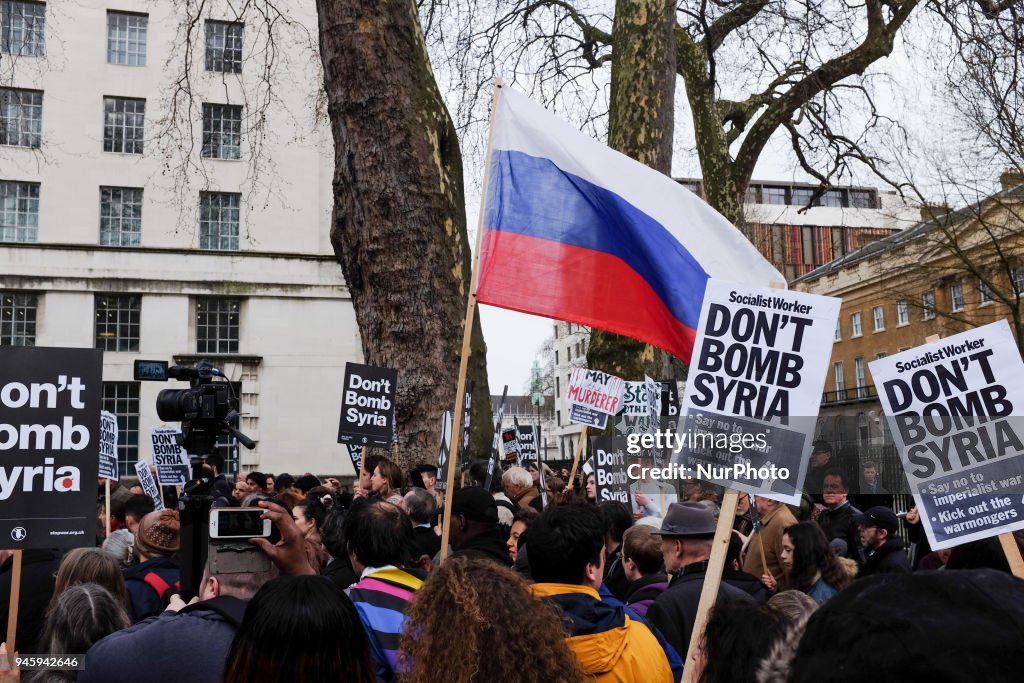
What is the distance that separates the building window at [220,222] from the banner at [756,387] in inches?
1214

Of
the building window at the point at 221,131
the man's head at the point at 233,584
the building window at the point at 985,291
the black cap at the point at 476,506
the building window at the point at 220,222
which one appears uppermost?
the building window at the point at 221,131

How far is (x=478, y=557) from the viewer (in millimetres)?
2793

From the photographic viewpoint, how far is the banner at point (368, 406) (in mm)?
9383

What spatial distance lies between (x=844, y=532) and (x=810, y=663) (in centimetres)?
777

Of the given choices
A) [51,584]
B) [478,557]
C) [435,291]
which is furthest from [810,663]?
[435,291]

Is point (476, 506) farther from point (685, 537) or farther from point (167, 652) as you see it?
point (167, 652)

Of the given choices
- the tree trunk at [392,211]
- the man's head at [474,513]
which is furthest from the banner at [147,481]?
the man's head at [474,513]

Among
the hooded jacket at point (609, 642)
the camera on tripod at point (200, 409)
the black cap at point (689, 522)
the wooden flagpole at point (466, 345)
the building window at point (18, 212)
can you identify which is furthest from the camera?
the building window at point (18, 212)

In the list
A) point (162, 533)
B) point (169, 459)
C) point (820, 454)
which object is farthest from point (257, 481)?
point (162, 533)

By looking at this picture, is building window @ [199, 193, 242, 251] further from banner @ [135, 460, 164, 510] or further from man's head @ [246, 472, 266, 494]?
banner @ [135, 460, 164, 510]

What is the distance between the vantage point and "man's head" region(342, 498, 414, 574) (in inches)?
156

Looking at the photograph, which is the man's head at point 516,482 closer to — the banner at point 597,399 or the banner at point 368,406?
the banner at point 368,406

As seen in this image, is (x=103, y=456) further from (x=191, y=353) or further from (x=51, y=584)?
(x=191, y=353)

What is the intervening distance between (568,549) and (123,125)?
33.1 metres
